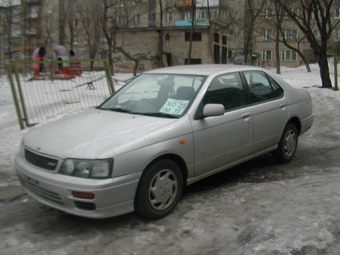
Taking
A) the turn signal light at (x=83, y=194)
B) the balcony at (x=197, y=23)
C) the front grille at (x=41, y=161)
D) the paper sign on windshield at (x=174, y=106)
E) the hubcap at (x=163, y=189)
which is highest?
Result: the balcony at (x=197, y=23)

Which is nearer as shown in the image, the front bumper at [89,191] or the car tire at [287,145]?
the front bumper at [89,191]

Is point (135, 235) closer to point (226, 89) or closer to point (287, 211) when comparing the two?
point (287, 211)

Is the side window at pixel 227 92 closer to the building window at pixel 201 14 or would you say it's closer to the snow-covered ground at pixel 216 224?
the snow-covered ground at pixel 216 224

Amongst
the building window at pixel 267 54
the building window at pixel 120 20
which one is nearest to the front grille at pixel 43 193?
the building window at pixel 120 20

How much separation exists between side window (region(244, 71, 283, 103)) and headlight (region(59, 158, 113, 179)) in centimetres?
254

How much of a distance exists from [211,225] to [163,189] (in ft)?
1.98

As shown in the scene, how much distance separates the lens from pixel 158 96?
4.77m

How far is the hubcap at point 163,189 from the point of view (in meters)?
3.92

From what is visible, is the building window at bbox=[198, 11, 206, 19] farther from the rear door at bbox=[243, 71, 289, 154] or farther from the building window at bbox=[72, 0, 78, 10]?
Result: the rear door at bbox=[243, 71, 289, 154]

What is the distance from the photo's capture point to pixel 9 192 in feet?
16.6

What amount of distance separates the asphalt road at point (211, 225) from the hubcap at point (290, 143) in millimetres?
779

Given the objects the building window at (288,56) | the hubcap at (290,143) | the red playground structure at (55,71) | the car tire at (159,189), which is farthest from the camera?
the building window at (288,56)

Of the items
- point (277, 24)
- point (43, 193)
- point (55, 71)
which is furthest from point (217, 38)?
point (43, 193)

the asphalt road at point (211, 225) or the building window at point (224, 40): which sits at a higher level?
the building window at point (224, 40)
